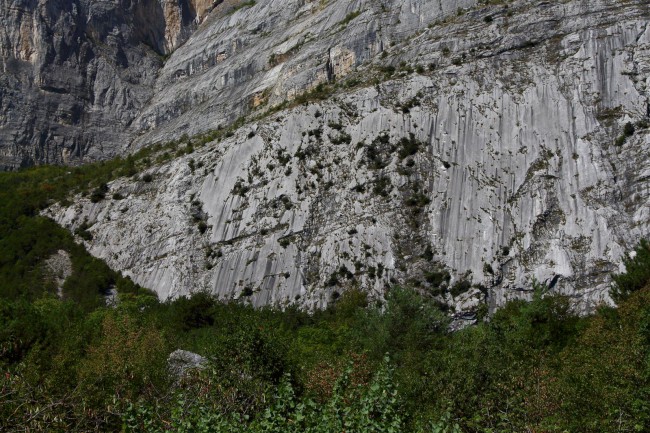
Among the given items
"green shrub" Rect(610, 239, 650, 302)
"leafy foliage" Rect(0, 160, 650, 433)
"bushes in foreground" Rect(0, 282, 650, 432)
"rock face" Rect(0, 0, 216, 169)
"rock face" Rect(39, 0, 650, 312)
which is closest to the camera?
"bushes in foreground" Rect(0, 282, 650, 432)

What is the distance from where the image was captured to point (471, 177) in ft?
145

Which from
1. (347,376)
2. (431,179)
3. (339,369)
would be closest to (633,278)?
(431,179)

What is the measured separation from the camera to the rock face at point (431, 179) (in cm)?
3984

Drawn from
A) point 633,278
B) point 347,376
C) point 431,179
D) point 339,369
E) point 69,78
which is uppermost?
point 69,78

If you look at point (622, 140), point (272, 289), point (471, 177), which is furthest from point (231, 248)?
point (622, 140)

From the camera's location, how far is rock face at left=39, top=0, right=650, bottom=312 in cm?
3984

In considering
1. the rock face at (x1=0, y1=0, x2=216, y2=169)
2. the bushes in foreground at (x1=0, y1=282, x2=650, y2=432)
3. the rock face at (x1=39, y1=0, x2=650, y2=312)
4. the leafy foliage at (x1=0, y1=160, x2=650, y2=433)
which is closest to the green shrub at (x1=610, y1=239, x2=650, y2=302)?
the leafy foliage at (x1=0, y1=160, x2=650, y2=433)

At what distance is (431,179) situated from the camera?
45344 mm

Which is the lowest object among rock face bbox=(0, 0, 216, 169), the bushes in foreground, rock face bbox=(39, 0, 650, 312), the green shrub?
the bushes in foreground

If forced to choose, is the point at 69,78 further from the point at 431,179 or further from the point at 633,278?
the point at 633,278

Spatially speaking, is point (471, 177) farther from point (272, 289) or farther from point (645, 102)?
point (272, 289)

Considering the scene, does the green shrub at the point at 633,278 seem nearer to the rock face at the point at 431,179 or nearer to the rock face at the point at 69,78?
the rock face at the point at 431,179

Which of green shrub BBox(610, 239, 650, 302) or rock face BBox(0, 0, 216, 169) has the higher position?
rock face BBox(0, 0, 216, 169)

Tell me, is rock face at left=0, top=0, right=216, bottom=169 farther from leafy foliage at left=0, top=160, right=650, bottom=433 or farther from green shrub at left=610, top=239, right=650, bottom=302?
green shrub at left=610, top=239, right=650, bottom=302
